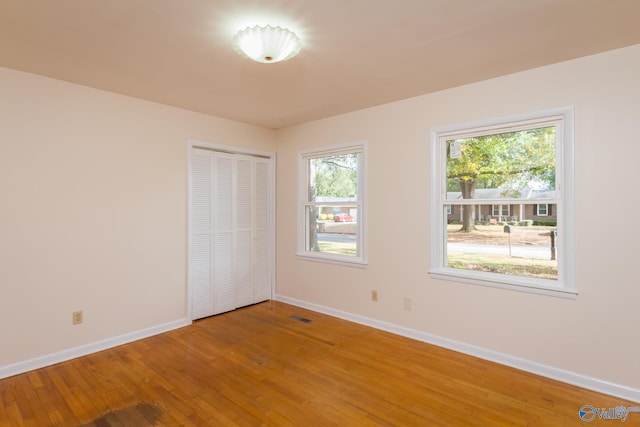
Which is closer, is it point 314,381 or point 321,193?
point 314,381

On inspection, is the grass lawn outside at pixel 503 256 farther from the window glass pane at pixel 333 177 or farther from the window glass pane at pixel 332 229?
the window glass pane at pixel 333 177

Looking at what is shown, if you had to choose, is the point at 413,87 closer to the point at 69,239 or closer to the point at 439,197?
the point at 439,197

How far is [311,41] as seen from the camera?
221cm

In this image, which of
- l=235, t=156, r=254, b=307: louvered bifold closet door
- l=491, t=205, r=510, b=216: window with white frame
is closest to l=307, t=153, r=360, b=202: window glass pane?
l=235, t=156, r=254, b=307: louvered bifold closet door

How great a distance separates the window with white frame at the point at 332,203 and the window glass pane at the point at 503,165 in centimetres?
103

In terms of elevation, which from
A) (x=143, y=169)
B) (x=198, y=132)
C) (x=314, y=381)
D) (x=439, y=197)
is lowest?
(x=314, y=381)

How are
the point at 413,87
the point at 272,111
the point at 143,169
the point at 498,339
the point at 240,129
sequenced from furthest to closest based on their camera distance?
the point at 240,129 < the point at 272,111 < the point at 143,169 < the point at 413,87 < the point at 498,339

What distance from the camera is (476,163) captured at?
3.08 meters

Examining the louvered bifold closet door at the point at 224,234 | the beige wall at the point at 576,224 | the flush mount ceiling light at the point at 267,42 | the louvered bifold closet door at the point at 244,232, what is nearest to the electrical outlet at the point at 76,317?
the louvered bifold closet door at the point at 224,234

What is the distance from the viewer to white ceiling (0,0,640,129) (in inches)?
72.7

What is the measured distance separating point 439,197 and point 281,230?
2.29m

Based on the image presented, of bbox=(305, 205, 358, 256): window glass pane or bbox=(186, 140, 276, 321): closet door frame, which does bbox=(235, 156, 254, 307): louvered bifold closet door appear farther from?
bbox=(305, 205, 358, 256): window glass pane

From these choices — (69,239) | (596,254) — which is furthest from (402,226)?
(69,239)

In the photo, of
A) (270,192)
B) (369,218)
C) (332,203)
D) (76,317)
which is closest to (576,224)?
(369,218)
